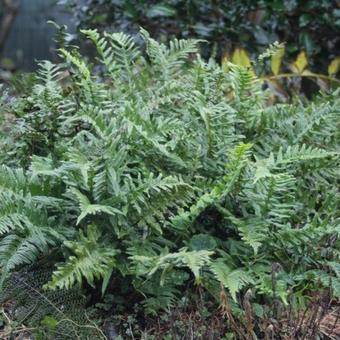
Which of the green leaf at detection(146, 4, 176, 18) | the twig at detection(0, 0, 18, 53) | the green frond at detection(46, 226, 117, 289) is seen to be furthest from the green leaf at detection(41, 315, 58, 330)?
the twig at detection(0, 0, 18, 53)

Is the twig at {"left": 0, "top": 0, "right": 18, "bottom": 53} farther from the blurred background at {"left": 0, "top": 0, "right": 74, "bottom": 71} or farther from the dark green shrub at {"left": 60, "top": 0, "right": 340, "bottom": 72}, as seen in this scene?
the dark green shrub at {"left": 60, "top": 0, "right": 340, "bottom": 72}

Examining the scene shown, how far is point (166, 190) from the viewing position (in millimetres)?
2643

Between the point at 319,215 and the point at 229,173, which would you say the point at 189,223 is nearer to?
the point at 229,173

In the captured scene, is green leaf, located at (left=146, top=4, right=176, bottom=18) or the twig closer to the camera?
green leaf, located at (left=146, top=4, right=176, bottom=18)

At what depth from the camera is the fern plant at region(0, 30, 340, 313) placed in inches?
100

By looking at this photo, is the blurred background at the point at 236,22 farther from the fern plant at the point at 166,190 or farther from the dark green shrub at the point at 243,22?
the fern plant at the point at 166,190

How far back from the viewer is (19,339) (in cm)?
257

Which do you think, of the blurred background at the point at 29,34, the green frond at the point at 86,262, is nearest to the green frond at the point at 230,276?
the green frond at the point at 86,262

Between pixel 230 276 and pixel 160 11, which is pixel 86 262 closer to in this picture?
pixel 230 276

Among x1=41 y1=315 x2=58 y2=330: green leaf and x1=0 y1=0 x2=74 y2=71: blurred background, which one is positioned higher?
x1=41 y1=315 x2=58 y2=330: green leaf

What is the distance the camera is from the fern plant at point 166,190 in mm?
2549

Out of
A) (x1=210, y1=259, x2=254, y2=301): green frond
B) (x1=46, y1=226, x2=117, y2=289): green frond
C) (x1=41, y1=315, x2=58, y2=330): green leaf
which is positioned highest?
(x1=46, y1=226, x2=117, y2=289): green frond

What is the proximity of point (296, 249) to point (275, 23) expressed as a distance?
282 cm

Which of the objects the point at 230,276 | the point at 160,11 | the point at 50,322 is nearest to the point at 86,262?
the point at 50,322
